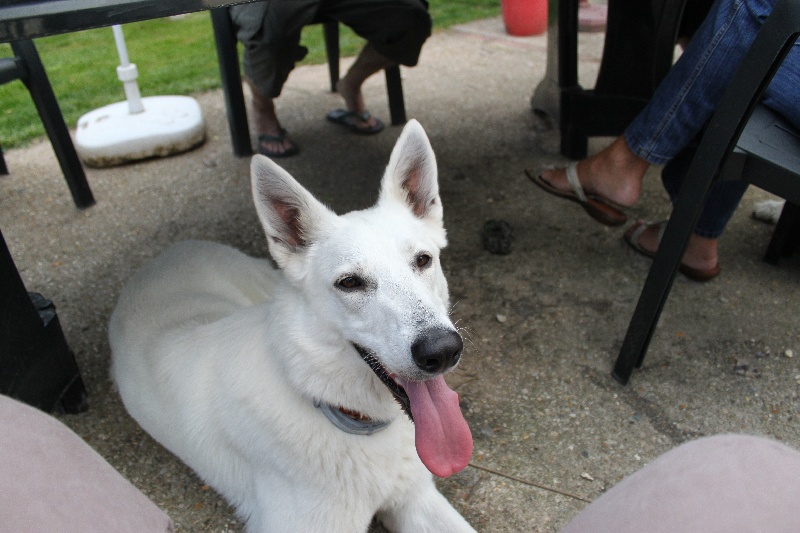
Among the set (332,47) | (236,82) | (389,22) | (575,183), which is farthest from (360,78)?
(575,183)

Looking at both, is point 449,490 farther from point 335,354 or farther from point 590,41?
point 590,41

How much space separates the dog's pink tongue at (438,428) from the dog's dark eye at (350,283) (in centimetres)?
27

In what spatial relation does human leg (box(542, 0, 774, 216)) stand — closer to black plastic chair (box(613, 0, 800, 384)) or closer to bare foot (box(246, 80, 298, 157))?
black plastic chair (box(613, 0, 800, 384))

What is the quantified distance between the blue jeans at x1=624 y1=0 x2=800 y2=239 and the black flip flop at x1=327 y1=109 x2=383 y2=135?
218 centimetres

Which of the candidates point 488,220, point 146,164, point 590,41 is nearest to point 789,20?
point 488,220

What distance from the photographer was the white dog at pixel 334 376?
154cm

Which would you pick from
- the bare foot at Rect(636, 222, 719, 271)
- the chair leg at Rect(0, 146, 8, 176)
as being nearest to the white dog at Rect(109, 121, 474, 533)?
the bare foot at Rect(636, 222, 719, 271)

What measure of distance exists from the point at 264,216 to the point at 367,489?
0.76 meters

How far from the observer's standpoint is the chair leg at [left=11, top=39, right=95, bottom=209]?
306 cm

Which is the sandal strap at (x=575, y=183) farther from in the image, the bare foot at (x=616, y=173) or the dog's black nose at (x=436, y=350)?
the dog's black nose at (x=436, y=350)

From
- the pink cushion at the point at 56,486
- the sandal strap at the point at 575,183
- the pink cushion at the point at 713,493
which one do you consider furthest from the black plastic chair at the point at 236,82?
A: the pink cushion at the point at 713,493

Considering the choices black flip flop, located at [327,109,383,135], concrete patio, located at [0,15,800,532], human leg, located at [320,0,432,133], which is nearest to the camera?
concrete patio, located at [0,15,800,532]

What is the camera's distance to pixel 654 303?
2.11 meters

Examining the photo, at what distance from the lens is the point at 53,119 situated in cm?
324
